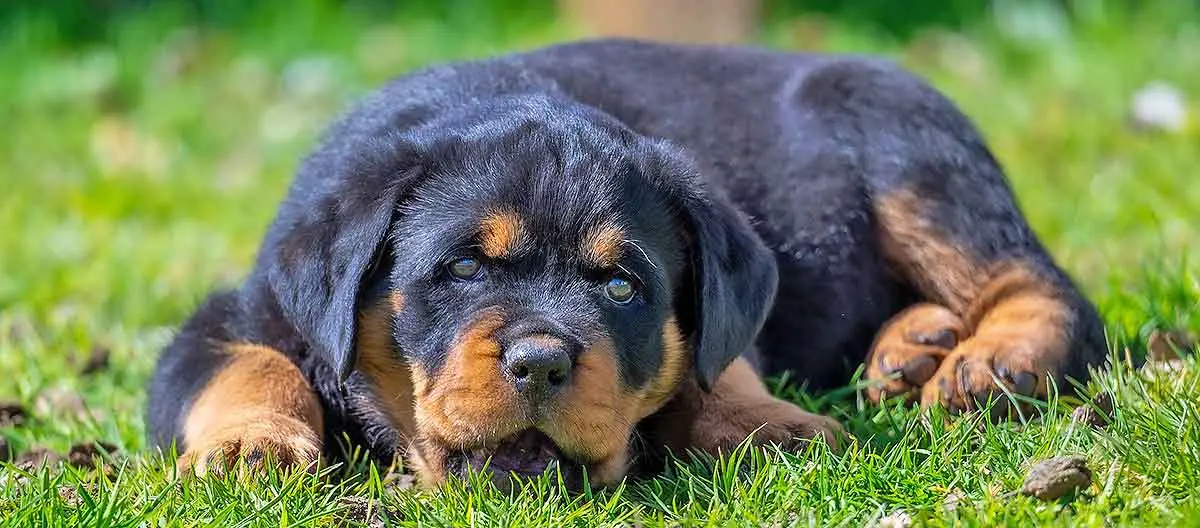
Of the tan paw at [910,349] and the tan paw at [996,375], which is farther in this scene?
the tan paw at [910,349]

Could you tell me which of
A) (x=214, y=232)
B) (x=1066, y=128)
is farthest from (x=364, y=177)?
(x=1066, y=128)

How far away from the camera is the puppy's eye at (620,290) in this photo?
367 cm

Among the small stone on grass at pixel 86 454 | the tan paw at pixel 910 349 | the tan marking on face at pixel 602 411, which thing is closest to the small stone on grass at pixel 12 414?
the small stone on grass at pixel 86 454

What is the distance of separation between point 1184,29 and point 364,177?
282 inches

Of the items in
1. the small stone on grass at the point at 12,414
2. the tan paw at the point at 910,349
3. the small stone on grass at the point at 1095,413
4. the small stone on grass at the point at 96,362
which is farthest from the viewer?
the small stone on grass at the point at 96,362

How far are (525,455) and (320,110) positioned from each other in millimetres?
6044

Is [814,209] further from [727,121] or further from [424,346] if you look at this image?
[424,346]

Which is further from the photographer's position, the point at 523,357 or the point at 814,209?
the point at 814,209

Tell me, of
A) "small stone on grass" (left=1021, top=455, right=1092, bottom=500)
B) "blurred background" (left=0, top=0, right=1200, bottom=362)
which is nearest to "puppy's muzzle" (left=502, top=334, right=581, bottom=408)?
"small stone on grass" (left=1021, top=455, right=1092, bottom=500)

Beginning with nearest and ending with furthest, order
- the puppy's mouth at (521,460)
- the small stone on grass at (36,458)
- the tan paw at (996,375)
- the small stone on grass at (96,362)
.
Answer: the puppy's mouth at (521,460)
the small stone on grass at (36,458)
the tan paw at (996,375)
the small stone on grass at (96,362)

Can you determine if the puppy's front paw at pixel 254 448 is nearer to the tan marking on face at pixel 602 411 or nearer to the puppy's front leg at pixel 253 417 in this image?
the puppy's front leg at pixel 253 417

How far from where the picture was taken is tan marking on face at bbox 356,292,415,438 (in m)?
3.78

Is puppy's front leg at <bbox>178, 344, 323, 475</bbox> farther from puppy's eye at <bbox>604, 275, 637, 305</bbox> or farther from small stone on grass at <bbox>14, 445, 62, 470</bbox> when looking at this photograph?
puppy's eye at <bbox>604, 275, 637, 305</bbox>

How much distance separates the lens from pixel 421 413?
3639mm
